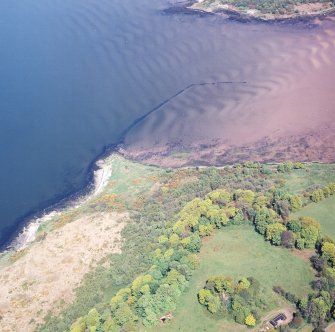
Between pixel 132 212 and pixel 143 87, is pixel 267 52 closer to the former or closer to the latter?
pixel 143 87

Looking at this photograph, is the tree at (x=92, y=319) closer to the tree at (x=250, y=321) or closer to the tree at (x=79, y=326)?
the tree at (x=79, y=326)

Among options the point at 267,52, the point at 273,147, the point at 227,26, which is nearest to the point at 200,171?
the point at 273,147

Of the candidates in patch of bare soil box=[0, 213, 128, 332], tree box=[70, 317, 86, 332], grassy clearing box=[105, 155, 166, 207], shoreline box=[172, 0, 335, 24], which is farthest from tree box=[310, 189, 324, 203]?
shoreline box=[172, 0, 335, 24]

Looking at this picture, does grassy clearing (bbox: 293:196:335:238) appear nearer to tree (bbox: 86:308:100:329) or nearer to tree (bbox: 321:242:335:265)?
tree (bbox: 321:242:335:265)

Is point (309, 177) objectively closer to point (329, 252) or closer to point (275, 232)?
point (275, 232)

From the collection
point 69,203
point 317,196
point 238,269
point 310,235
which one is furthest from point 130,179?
point 310,235

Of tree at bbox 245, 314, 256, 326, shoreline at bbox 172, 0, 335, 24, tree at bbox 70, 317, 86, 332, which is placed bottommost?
tree at bbox 245, 314, 256, 326
